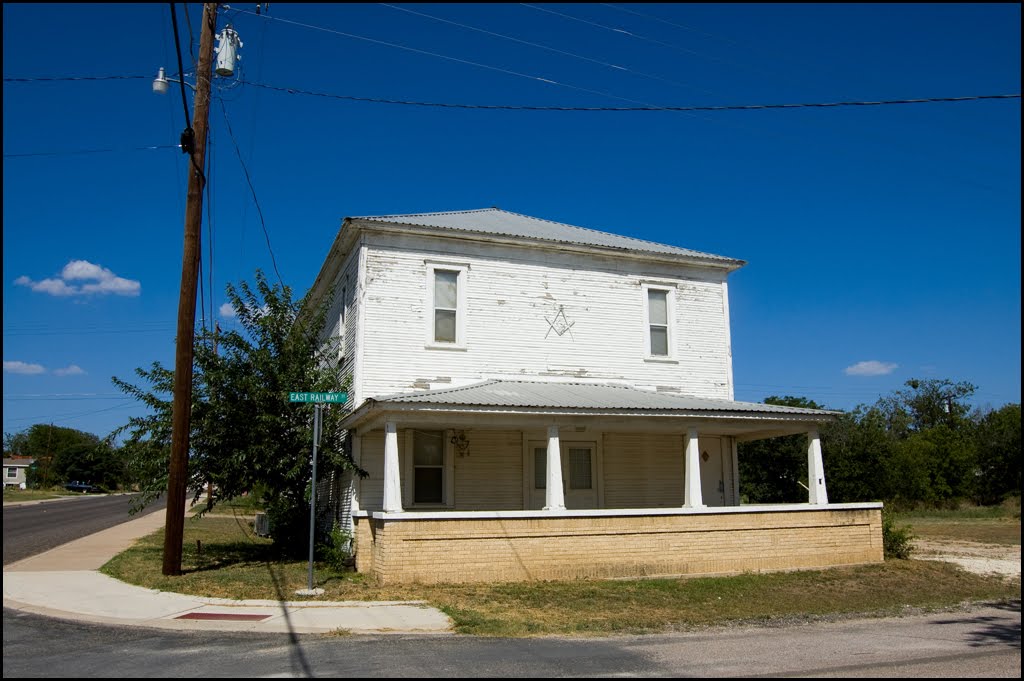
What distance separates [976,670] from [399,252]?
1272cm

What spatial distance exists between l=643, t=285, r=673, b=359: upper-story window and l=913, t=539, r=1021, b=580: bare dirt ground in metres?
7.00

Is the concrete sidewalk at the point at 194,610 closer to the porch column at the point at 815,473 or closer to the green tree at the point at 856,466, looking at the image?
the porch column at the point at 815,473

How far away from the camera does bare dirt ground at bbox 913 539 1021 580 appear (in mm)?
15520

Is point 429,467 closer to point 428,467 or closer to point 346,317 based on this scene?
point 428,467

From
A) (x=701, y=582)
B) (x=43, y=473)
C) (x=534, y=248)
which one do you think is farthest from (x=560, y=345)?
(x=43, y=473)

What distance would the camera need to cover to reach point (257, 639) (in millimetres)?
8484

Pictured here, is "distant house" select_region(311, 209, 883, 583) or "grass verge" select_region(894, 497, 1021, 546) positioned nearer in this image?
"distant house" select_region(311, 209, 883, 583)

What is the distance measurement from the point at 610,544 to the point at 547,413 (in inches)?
100

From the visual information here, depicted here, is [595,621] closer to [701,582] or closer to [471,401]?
[701,582]

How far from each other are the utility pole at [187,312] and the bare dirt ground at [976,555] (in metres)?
14.3

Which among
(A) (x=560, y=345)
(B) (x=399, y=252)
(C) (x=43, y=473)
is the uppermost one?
(B) (x=399, y=252)

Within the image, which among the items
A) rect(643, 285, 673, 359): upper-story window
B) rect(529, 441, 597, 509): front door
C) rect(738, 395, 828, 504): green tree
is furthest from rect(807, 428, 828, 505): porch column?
rect(738, 395, 828, 504): green tree

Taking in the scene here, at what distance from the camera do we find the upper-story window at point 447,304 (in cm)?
1722

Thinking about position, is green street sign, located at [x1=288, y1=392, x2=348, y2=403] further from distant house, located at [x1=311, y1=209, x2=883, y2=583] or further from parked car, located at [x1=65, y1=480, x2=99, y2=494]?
parked car, located at [x1=65, y1=480, x2=99, y2=494]
